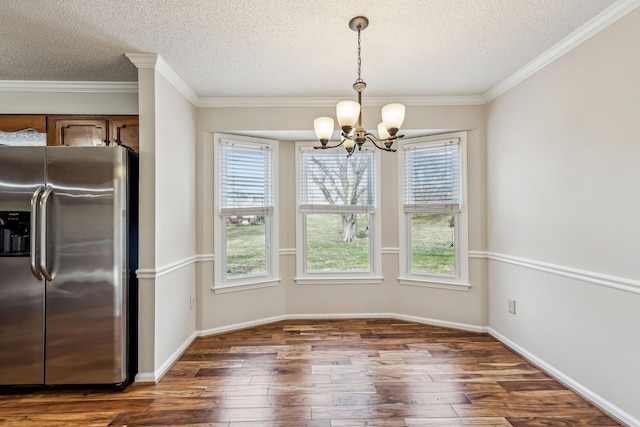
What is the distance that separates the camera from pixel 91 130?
337 cm

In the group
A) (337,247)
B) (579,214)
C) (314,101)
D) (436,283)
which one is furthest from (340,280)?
(579,214)

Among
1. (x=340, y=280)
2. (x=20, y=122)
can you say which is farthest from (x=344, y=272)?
(x=20, y=122)

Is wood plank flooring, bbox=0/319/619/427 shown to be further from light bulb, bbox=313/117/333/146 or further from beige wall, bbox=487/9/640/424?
light bulb, bbox=313/117/333/146

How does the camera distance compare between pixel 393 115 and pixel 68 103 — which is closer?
pixel 393 115

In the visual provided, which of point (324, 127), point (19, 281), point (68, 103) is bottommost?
point (19, 281)

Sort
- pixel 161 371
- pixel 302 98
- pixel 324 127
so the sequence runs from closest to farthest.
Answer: pixel 324 127 < pixel 161 371 < pixel 302 98

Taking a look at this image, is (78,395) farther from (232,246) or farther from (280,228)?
(280,228)

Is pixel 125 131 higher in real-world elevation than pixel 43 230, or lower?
higher

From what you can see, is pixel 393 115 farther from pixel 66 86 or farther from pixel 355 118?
pixel 66 86

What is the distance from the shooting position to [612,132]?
2230 millimetres

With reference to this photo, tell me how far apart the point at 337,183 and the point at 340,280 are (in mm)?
1192

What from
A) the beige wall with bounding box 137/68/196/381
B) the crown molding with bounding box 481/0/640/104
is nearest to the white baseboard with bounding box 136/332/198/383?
the beige wall with bounding box 137/68/196/381

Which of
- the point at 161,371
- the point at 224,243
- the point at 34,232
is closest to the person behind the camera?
the point at 34,232

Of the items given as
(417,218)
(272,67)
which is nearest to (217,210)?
(272,67)
